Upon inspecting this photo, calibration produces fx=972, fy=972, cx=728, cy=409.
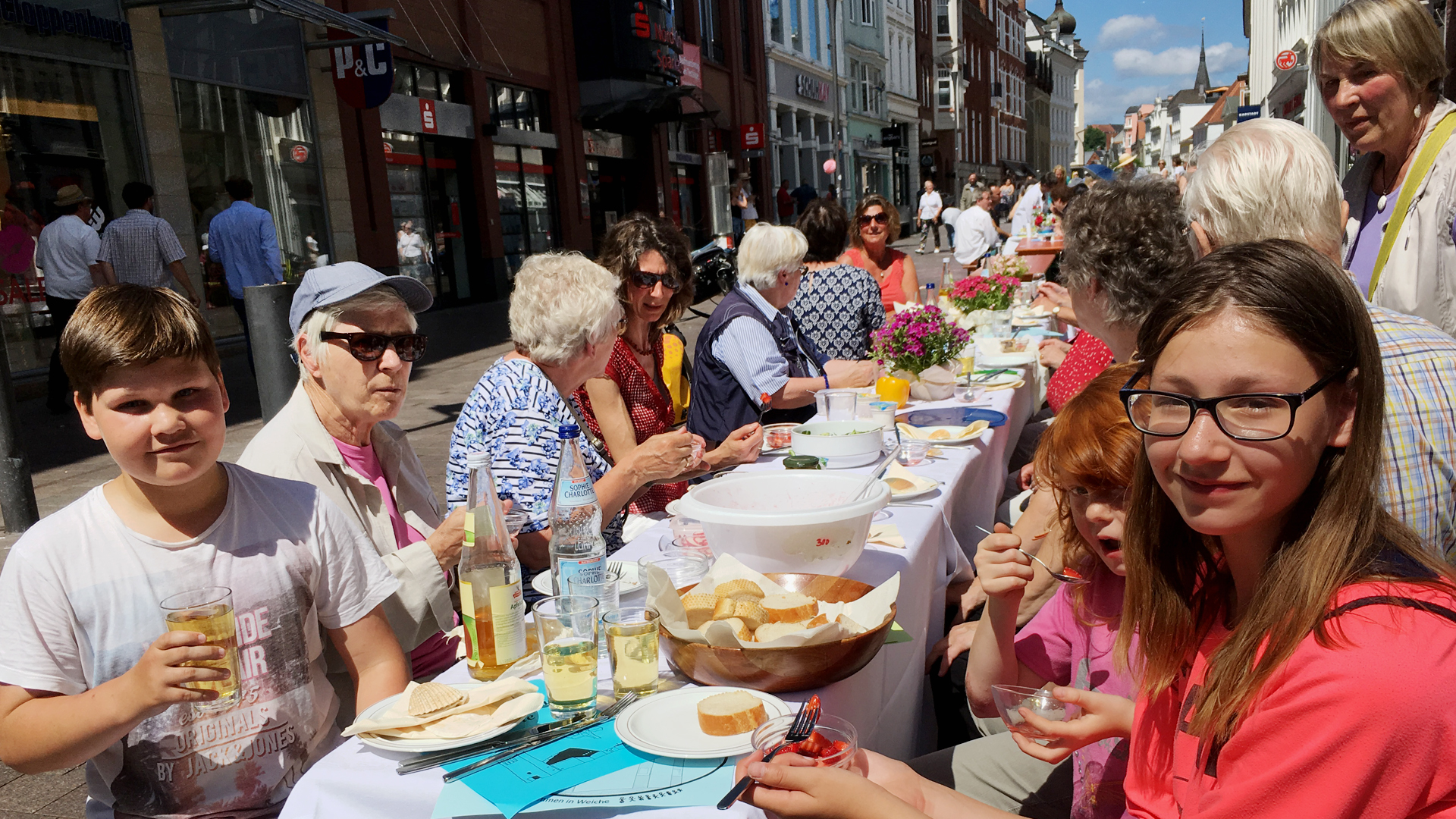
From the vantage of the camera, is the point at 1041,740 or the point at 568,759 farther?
the point at 1041,740

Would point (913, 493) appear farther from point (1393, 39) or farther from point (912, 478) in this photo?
point (1393, 39)

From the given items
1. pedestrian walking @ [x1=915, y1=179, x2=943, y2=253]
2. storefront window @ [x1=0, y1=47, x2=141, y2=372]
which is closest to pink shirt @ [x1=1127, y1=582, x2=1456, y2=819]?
storefront window @ [x1=0, y1=47, x2=141, y2=372]

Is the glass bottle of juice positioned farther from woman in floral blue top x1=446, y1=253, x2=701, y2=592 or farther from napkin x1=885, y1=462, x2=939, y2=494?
napkin x1=885, y1=462, x2=939, y2=494

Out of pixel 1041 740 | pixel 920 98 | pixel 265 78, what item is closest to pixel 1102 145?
pixel 920 98

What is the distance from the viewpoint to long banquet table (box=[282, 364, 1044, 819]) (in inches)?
56.6

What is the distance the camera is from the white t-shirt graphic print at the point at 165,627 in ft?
5.57

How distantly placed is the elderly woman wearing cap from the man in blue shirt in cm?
783

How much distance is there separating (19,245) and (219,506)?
29.4ft

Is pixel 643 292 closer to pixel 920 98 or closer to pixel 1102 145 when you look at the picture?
pixel 920 98

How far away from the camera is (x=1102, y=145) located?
124125 millimetres

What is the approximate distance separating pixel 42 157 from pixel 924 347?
8.85 meters

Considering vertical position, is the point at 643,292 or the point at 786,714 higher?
the point at 643,292

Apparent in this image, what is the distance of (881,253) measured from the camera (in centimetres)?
780

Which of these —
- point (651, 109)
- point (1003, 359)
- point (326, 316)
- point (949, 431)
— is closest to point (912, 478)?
point (949, 431)
